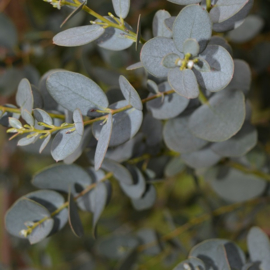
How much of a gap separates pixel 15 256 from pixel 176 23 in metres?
1.20

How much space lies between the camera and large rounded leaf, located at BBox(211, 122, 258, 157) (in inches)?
24.0

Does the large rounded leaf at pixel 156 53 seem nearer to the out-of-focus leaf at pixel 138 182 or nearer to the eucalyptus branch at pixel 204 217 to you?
the out-of-focus leaf at pixel 138 182

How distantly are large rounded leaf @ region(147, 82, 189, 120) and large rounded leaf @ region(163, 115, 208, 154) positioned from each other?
53 millimetres

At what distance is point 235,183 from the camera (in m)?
0.75

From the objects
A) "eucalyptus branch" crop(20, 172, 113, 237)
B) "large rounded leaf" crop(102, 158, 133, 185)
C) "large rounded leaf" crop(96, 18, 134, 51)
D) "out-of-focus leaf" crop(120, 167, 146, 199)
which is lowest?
"eucalyptus branch" crop(20, 172, 113, 237)

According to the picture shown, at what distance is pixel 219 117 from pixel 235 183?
0.25 metres

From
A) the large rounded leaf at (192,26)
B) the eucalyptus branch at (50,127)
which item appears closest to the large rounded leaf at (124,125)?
the eucalyptus branch at (50,127)

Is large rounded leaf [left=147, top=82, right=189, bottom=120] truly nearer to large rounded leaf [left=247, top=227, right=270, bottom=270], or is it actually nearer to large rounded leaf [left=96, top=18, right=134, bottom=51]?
large rounded leaf [left=96, top=18, right=134, bottom=51]

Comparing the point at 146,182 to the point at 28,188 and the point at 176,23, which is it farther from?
the point at 28,188

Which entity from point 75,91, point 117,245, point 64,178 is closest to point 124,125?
point 75,91

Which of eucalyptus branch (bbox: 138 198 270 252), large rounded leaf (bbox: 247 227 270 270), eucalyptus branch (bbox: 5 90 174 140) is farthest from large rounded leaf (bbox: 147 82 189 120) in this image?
eucalyptus branch (bbox: 138 198 270 252)

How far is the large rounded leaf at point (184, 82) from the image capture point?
0.42m

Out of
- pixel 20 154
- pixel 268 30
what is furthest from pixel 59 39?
pixel 20 154

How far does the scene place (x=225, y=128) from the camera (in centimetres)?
54
